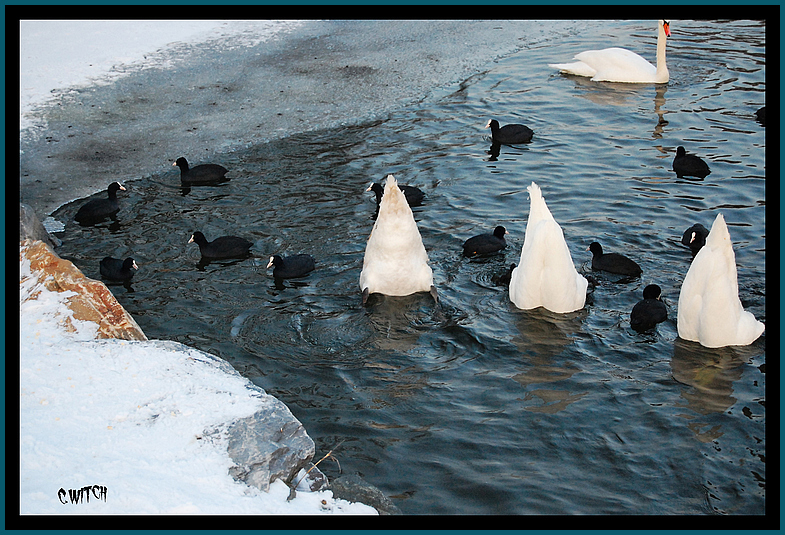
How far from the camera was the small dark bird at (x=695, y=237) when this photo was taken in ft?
27.0

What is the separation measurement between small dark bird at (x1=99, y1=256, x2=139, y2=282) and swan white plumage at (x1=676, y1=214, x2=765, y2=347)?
17.4 ft

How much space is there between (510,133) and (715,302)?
217 inches

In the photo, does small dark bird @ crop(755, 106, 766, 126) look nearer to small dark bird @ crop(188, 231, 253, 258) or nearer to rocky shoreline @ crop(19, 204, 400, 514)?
small dark bird @ crop(188, 231, 253, 258)

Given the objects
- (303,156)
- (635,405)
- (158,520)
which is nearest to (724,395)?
(635,405)

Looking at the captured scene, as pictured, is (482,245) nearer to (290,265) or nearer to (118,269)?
(290,265)

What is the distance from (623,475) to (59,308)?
13.2 feet

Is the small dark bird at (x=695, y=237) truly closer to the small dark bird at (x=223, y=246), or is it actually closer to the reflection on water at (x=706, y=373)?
the reflection on water at (x=706, y=373)

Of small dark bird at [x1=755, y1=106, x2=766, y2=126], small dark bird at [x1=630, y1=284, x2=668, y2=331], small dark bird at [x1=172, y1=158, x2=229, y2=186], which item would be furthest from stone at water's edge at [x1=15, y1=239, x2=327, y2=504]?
small dark bird at [x1=755, y1=106, x2=766, y2=126]

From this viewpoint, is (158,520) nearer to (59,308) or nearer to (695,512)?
(59,308)

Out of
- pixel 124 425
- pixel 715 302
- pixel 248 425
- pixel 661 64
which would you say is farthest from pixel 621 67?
pixel 124 425

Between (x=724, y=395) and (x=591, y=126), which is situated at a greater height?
(x=591, y=126)

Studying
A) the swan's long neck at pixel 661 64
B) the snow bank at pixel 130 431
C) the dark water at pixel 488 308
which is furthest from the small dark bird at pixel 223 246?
the swan's long neck at pixel 661 64

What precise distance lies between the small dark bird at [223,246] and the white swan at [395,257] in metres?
1.56

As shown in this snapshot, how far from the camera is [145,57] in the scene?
13.9 meters
